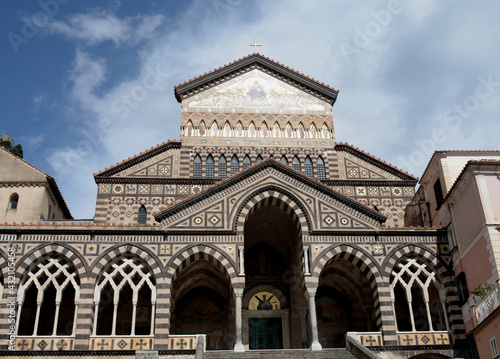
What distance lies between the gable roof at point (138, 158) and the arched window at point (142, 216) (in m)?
2.93

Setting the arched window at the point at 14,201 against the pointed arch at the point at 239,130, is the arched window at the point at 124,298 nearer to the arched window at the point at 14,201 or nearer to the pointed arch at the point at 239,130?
the arched window at the point at 14,201

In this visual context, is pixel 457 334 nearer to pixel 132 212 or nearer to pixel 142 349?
pixel 142 349

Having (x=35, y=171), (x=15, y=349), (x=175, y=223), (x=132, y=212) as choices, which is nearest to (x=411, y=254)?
(x=175, y=223)

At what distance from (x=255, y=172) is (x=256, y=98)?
1059 centimetres

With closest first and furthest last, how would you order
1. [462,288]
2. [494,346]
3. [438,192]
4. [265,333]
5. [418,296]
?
[494,346]
[462,288]
[418,296]
[265,333]
[438,192]

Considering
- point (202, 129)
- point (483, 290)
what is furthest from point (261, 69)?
point (483, 290)

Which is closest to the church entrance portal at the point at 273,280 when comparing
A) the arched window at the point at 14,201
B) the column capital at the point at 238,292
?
the column capital at the point at 238,292

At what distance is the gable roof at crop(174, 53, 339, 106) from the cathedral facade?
3797 mm

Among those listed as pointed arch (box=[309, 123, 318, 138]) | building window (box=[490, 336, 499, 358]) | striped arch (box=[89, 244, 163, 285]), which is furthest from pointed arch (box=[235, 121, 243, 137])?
building window (box=[490, 336, 499, 358])

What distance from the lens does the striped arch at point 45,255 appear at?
2538cm

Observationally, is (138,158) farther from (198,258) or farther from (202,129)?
(198,258)

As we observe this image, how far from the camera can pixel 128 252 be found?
2611 centimetres

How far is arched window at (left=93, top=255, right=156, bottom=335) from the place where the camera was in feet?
82.5

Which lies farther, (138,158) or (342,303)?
(138,158)
